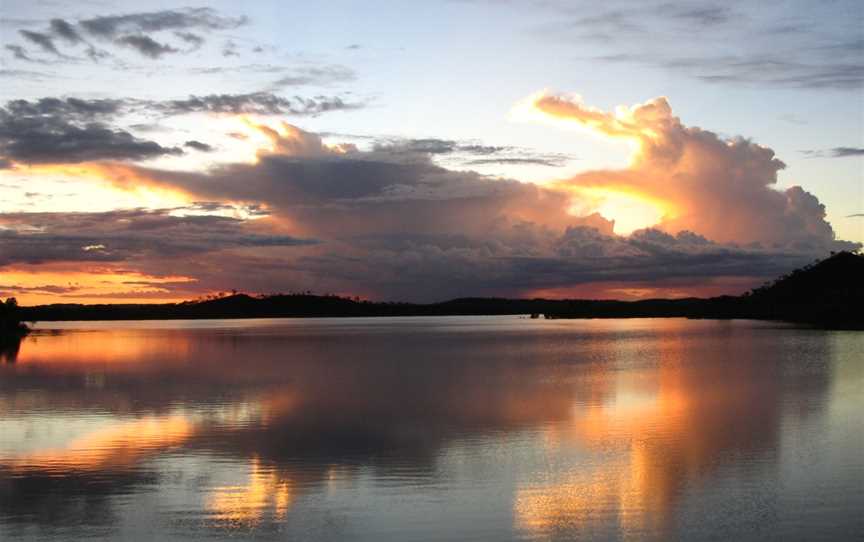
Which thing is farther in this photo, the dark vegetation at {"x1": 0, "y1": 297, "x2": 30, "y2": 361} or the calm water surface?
the dark vegetation at {"x1": 0, "y1": 297, "x2": 30, "y2": 361}

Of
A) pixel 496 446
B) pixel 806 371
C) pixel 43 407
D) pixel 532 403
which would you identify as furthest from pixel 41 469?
pixel 806 371

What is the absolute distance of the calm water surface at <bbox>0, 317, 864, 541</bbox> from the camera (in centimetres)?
1600

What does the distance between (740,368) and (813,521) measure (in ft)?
A: 121

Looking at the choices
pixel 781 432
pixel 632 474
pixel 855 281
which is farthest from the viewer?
pixel 855 281

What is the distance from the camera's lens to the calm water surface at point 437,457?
16.0m

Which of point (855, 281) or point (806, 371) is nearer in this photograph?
point (806, 371)

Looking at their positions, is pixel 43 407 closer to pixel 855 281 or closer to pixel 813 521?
pixel 813 521

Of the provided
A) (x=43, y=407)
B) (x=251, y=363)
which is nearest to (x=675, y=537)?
Result: (x=43, y=407)

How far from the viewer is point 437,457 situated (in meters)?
22.6

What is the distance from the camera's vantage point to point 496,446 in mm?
24172

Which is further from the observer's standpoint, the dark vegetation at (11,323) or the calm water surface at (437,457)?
the dark vegetation at (11,323)

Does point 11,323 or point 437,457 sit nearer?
point 437,457

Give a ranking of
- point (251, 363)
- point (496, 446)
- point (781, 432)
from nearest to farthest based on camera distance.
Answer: point (496, 446)
point (781, 432)
point (251, 363)

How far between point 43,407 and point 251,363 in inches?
1086
